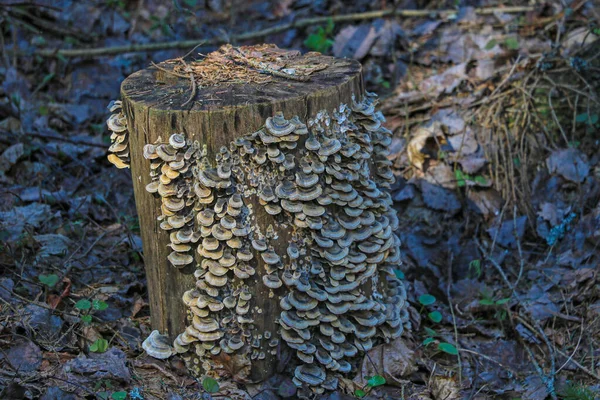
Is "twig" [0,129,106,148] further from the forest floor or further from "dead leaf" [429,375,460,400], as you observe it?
"dead leaf" [429,375,460,400]

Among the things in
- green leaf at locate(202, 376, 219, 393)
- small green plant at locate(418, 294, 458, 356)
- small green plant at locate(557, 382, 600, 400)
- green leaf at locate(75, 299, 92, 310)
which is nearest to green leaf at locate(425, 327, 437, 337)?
small green plant at locate(418, 294, 458, 356)

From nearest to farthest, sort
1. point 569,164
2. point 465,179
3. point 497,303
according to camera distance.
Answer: point 497,303 < point 569,164 < point 465,179

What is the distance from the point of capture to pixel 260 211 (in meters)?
3.35

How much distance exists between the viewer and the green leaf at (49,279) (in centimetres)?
395

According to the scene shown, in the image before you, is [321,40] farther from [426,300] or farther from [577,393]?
[577,393]

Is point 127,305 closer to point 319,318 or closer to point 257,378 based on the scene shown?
point 257,378

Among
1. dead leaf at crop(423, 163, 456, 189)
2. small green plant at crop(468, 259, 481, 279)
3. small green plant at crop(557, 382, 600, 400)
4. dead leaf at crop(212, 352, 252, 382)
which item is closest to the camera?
small green plant at crop(557, 382, 600, 400)

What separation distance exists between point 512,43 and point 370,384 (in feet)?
14.6

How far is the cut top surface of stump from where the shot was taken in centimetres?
329

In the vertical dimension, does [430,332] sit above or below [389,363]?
below

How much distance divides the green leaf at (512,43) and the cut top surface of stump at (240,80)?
3.34 meters

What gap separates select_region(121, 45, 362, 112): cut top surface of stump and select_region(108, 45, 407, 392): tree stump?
1 centimetres

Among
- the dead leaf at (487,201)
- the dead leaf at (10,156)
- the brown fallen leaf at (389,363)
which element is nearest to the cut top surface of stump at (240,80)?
the brown fallen leaf at (389,363)

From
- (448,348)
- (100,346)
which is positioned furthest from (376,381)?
(100,346)
